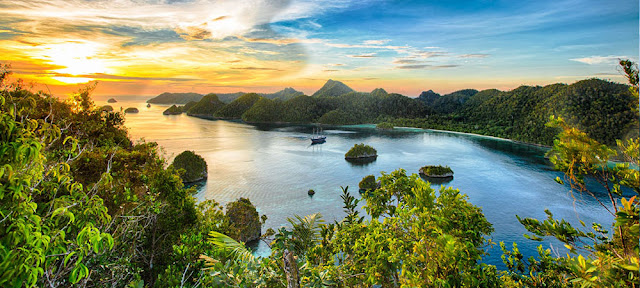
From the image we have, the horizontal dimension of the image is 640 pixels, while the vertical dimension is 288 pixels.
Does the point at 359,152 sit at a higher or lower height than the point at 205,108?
lower

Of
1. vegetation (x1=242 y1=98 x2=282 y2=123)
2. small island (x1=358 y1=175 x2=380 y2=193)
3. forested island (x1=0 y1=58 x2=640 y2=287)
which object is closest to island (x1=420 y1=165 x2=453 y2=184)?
small island (x1=358 y1=175 x2=380 y2=193)

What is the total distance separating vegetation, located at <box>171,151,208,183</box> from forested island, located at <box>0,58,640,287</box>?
79.1ft

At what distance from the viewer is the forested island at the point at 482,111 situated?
186 ft

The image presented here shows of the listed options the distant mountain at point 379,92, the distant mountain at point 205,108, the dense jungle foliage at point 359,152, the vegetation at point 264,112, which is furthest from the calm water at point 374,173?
the distant mountain at point 205,108

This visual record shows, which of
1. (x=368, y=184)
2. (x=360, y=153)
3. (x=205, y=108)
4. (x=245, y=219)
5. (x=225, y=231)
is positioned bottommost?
(x=368, y=184)

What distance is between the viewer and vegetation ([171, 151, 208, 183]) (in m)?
34.2

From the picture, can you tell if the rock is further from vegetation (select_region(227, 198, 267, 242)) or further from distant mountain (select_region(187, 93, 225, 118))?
distant mountain (select_region(187, 93, 225, 118))

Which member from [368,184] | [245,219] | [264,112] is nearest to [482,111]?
[264,112]

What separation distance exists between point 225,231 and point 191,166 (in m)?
29.1

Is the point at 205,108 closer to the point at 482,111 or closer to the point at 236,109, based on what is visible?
the point at 236,109

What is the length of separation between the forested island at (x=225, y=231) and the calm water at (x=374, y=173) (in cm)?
528

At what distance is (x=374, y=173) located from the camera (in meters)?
40.4

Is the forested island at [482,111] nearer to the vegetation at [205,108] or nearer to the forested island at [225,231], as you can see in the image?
the vegetation at [205,108]

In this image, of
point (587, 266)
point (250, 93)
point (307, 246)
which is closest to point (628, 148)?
point (587, 266)
